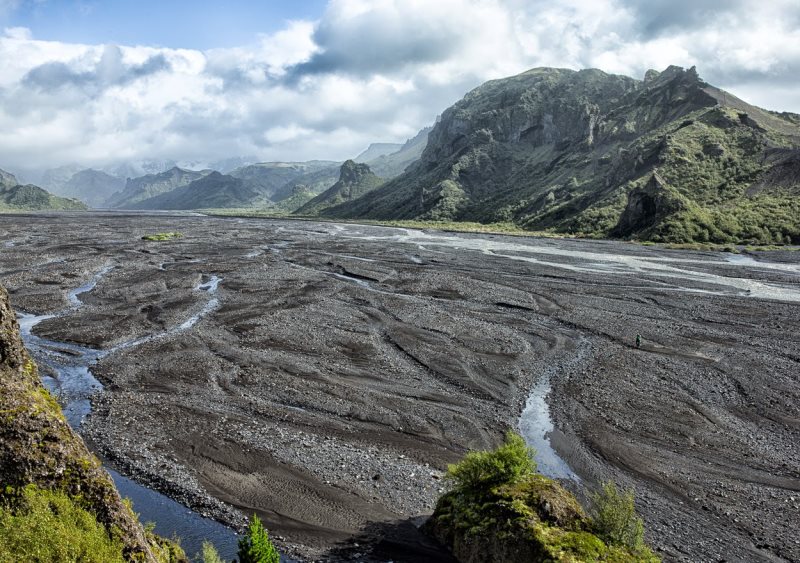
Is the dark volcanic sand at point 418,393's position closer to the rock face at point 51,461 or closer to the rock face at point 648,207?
the rock face at point 51,461

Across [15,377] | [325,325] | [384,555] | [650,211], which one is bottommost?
[384,555]

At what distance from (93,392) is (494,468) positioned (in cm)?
2281

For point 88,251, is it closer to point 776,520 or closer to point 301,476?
point 301,476

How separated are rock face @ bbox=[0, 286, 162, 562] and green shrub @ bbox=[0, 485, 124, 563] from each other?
0.21 meters

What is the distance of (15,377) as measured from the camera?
10.1 metres

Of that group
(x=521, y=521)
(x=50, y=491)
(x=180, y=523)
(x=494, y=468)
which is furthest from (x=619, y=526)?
(x=180, y=523)

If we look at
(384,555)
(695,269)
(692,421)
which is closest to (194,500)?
(384,555)

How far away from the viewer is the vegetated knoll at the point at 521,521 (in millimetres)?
12219

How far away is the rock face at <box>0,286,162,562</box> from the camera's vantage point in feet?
28.4

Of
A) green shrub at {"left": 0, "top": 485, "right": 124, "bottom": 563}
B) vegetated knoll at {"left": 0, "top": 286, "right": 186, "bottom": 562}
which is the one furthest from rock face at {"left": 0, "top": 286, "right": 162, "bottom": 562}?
green shrub at {"left": 0, "top": 485, "right": 124, "bottom": 563}

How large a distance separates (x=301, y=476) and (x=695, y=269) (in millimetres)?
73404

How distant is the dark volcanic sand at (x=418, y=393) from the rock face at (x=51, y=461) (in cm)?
761

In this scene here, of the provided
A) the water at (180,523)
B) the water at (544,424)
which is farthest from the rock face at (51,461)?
the water at (544,424)

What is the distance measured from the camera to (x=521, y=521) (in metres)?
12.9
